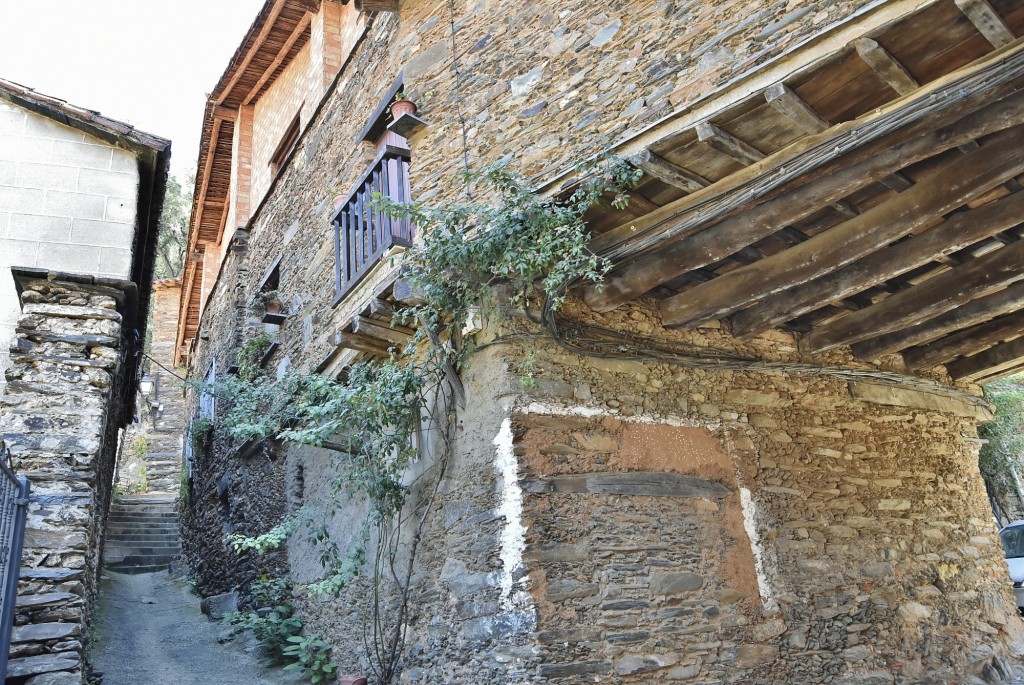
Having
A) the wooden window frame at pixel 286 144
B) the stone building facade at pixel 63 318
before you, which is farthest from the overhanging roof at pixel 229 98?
the stone building facade at pixel 63 318

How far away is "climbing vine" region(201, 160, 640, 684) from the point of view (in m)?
4.38

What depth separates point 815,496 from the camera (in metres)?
5.33

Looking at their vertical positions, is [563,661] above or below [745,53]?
below

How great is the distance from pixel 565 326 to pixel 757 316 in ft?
4.61

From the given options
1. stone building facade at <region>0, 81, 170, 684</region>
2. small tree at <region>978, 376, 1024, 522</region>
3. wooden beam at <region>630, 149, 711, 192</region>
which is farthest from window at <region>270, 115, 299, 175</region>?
small tree at <region>978, 376, 1024, 522</region>

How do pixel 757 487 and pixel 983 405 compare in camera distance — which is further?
pixel 983 405

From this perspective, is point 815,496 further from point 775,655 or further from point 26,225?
point 26,225

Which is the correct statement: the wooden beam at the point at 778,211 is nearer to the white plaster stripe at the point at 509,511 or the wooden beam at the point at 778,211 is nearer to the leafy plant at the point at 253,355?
the white plaster stripe at the point at 509,511

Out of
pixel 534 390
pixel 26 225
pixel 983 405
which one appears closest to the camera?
pixel 534 390

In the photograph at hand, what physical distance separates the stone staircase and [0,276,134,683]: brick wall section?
6.00 m

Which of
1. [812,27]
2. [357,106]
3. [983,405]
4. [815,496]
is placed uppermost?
[357,106]

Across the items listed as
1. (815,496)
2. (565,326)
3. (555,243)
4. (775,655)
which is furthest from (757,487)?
(555,243)

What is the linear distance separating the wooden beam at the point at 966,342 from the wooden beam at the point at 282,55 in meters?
8.17

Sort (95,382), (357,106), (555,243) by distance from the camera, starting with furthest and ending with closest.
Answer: (357,106), (95,382), (555,243)
